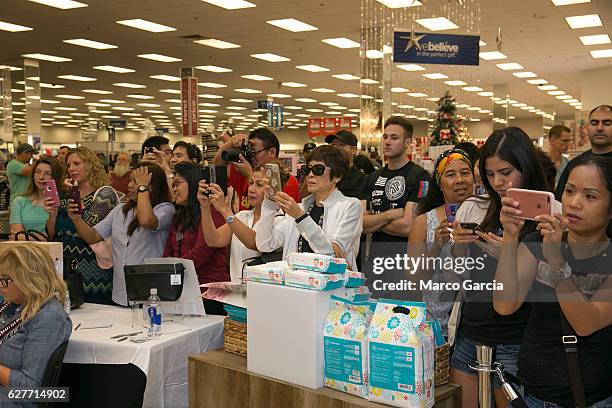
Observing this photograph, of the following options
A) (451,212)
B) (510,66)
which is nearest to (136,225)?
(451,212)

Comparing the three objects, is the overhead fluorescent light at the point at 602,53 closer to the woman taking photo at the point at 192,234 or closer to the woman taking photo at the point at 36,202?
the woman taking photo at the point at 36,202

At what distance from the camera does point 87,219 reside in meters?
4.06

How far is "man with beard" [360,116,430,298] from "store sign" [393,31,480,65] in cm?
322

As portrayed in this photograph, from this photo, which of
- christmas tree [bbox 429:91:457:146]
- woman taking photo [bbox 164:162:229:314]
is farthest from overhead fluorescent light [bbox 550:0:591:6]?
woman taking photo [bbox 164:162:229:314]

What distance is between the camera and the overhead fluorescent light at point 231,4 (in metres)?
8.84

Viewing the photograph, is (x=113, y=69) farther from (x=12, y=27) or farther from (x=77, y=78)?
(x=12, y=27)

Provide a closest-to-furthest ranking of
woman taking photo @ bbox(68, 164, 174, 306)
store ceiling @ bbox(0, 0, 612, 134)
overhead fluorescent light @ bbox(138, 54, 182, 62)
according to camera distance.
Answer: woman taking photo @ bbox(68, 164, 174, 306), store ceiling @ bbox(0, 0, 612, 134), overhead fluorescent light @ bbox(138, 54, 182, 62)

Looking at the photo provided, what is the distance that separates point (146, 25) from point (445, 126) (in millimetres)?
6127

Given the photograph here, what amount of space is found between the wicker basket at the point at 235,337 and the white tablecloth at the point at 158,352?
1.09 feet

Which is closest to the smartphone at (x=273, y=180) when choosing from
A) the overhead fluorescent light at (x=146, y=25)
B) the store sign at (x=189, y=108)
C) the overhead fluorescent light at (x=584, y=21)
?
the overhead fluorescent light at (x=146, y=25)

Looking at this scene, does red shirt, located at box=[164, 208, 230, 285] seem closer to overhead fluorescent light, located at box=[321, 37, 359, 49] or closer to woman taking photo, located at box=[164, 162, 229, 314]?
woman taking photo, located at box=[164, 162, 229, 314]

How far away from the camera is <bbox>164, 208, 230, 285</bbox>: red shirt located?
3420 mm

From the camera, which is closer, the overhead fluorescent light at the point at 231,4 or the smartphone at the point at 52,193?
the smartphone at the point at 52,193

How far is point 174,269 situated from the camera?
2.99m
